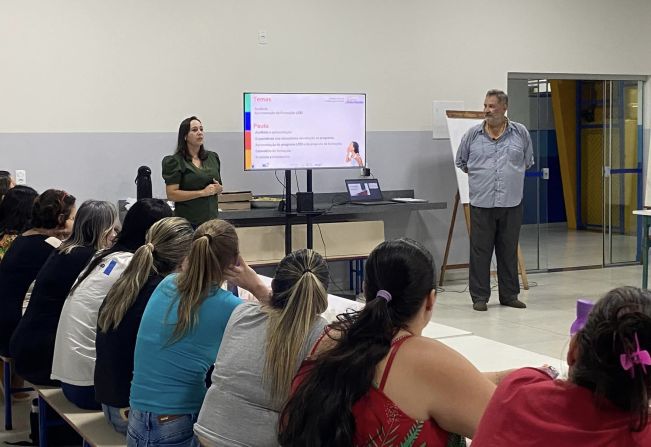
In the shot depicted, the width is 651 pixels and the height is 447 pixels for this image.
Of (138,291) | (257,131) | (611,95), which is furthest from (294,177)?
(138,291)

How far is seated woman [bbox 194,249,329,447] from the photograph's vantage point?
2.40 m

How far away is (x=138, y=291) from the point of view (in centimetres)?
318

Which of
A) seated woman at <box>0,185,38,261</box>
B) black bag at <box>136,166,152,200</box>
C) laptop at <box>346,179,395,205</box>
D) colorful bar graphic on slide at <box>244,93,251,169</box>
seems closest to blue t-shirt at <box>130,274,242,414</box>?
seated woman at <box>0,185,38,261</box>

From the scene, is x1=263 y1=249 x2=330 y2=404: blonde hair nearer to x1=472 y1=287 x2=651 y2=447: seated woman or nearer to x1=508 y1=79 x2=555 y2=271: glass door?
x1=472 y1=287 x2=651 y2=447: seated woman

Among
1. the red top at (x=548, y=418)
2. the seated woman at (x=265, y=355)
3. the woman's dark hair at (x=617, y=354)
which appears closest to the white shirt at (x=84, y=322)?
the seated woman at (x=265, y=355)

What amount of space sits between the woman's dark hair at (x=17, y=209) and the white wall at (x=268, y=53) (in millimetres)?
2155

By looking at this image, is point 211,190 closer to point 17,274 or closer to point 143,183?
point 143,183

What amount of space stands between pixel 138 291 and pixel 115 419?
19.3 inches

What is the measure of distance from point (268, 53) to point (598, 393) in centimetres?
656

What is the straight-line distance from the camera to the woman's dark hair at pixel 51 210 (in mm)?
4376

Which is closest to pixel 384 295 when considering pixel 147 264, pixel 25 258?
pixel 147 264

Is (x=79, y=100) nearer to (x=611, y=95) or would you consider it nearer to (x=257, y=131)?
(x=257, y=131)

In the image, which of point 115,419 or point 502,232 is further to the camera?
point 502,232

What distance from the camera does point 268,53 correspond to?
7828mm
